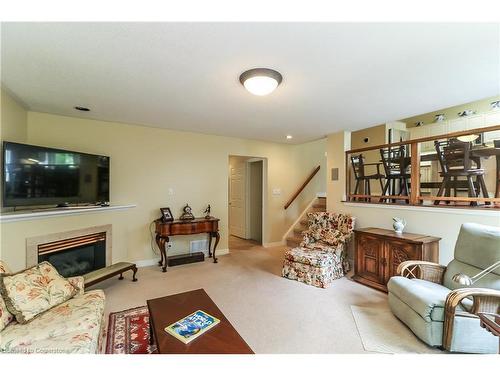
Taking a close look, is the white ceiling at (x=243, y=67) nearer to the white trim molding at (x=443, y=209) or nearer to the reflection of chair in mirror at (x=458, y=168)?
the reflection of chair in mirror at (x=458, y=168)

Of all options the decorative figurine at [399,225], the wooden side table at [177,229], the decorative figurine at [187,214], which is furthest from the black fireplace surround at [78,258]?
the decorative figurine at [399,225]

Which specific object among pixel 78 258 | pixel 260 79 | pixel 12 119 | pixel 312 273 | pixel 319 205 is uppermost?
pixel 260 79

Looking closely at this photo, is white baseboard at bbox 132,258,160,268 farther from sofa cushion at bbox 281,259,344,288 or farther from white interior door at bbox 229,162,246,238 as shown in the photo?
white interior door at bbox 229,162,246,238

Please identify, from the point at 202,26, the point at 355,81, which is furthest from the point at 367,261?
the point at 202,26

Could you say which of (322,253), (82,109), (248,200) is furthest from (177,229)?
(248,200)

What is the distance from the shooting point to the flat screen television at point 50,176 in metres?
2.40

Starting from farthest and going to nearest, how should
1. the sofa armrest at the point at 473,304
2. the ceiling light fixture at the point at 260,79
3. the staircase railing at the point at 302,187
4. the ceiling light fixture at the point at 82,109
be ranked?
the staircase railing at the point at 302,187 → the ceiling light fixture at the point at 82,109 → the ceiling light fixture at the point at 260,79 → the sofa armrest at the point at 473,304

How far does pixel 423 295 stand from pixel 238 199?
479 cm

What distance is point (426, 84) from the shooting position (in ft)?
7.83

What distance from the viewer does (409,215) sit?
128 inches

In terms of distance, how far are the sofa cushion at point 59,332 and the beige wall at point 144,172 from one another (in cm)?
125

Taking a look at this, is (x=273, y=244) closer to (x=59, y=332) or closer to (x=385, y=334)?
(x=385, y=334)

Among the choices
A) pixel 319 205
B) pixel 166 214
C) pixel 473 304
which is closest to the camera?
pixel 473 304

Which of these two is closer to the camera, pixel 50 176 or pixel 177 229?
pixel 50 176
